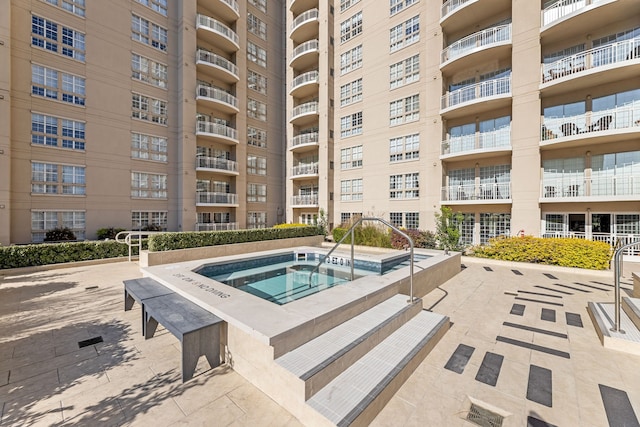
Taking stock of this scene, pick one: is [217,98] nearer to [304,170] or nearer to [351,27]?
[304,170]

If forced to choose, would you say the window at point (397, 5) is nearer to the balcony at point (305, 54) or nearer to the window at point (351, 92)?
the window at point (351, 92)

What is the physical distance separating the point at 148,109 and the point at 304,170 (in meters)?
12.4

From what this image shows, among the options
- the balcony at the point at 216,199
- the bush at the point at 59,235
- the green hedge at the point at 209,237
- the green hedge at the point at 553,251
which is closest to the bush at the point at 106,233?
the bush at the point at 59,235

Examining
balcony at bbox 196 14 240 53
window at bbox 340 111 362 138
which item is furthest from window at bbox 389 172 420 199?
balcony at bbox 196 14 240 53

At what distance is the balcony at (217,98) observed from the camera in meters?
19.4

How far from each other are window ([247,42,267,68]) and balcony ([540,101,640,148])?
22557mm

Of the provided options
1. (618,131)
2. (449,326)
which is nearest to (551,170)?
(618,131)

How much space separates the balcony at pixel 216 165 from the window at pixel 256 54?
10.2 meters

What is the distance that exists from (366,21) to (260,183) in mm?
15827

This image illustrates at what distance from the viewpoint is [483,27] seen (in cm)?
1538

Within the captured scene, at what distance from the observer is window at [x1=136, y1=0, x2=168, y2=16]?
58.7ft

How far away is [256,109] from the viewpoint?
24.0 meters

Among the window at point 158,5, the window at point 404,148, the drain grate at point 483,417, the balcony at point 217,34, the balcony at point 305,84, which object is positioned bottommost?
the drain grate at point 483,417

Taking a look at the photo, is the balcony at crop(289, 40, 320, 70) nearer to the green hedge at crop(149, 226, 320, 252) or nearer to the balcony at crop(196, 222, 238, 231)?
the balcony at crop(196, 222, 238, 231)
